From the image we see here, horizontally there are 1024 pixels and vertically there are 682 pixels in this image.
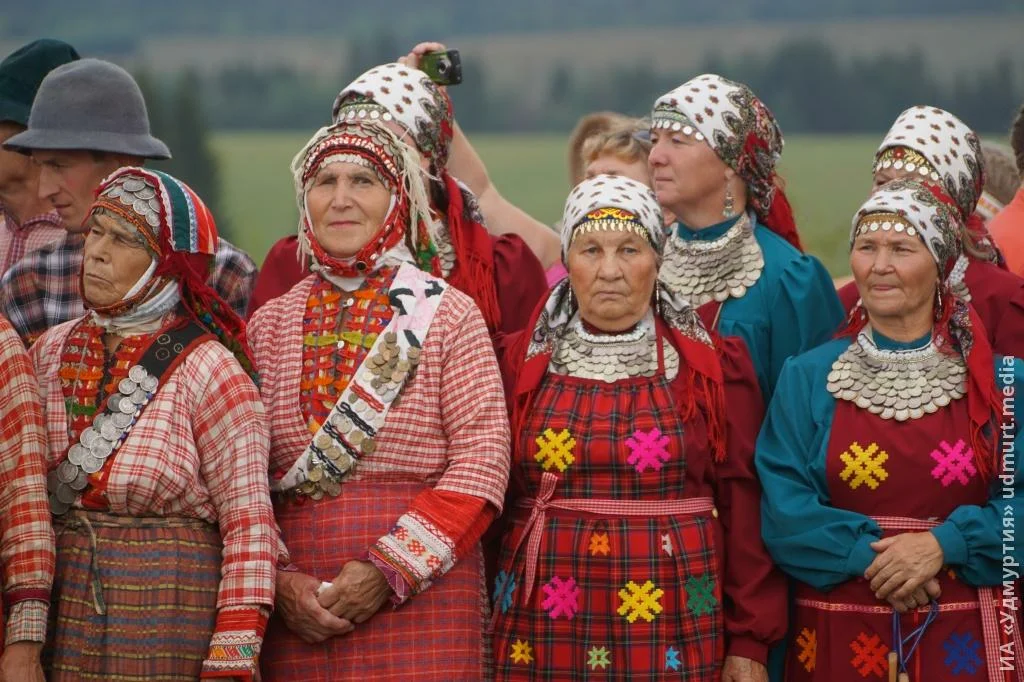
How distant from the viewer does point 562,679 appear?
12.9 feet

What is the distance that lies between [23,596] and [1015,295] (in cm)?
298

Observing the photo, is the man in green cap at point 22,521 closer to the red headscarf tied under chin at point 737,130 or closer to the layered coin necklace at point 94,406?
the layered coin necklace at point 94,406

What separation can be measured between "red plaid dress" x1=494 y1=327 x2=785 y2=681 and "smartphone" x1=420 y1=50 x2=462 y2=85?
59.2 inches

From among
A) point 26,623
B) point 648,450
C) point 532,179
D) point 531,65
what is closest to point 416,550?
point 648,450

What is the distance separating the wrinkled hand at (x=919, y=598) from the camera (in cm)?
388

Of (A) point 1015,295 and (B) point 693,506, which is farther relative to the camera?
(A) point 1015,295

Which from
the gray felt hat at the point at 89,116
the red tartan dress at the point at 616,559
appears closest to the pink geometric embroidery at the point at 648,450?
Answer: the red tartan dress at the point at 616,559

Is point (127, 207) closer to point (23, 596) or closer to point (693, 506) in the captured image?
point (23, 596)

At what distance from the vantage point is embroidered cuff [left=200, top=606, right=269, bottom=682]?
11.7 feet

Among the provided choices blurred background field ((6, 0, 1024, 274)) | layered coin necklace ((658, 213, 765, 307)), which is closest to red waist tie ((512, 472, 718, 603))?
layered coin necklace ((658, 213, 765, 307))

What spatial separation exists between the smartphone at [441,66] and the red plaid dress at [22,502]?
189cm

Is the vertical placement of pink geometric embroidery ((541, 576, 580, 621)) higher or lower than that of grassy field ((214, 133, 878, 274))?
lower

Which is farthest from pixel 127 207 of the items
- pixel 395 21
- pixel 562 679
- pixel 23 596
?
pixel 395 21

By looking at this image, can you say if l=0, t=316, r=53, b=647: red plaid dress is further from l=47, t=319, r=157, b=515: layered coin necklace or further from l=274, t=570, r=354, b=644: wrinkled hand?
l=274, t=570, r=354, b=644: wrinkled hand
